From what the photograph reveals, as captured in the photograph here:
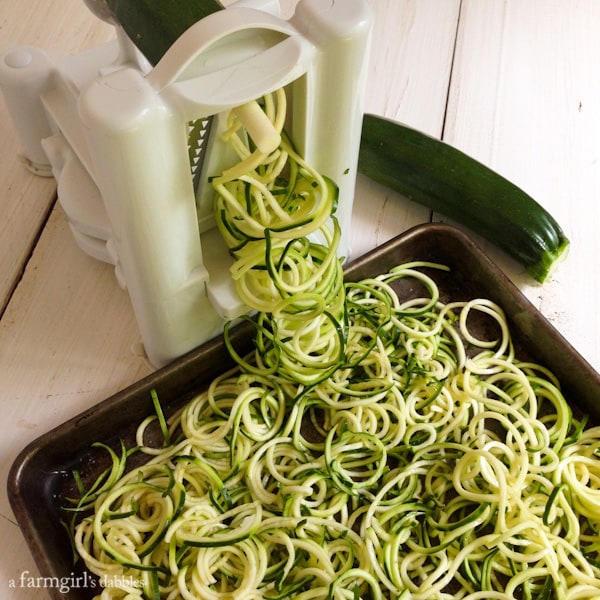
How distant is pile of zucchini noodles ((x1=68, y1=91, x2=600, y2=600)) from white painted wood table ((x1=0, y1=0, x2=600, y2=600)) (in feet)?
0.36

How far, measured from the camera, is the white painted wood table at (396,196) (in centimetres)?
90

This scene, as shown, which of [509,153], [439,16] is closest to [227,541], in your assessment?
[509,153]

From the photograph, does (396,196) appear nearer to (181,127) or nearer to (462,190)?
(462,190)

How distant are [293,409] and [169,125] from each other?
36 cm

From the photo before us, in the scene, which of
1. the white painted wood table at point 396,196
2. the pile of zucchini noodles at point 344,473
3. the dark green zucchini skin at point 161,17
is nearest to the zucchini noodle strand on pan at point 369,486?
the pile of zucchini noodles at point 344,473

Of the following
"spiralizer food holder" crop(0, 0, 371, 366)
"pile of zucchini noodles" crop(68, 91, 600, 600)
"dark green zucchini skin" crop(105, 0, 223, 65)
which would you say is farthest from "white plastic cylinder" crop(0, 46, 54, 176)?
"pile of zucchini noodles" crop(68, 91, 600, 600)

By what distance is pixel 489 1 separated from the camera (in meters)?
1.30

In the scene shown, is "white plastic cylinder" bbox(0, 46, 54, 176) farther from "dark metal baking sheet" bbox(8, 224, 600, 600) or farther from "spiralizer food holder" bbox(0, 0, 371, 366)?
"dark metal baking sheet" bbox(8, 224, 600, 600)

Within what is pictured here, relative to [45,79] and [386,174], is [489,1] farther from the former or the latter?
[45,79]

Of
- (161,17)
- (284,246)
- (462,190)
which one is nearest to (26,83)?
(161,17)

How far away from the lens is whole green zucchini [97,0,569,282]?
96cm

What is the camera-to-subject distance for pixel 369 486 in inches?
31.4

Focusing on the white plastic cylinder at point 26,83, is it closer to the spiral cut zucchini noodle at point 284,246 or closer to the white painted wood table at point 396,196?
the white painted wood table at point 396,196

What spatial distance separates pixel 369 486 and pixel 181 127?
422mm
